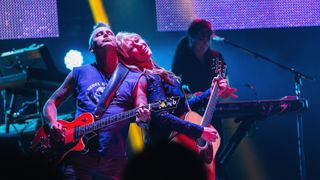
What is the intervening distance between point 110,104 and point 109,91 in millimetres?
100

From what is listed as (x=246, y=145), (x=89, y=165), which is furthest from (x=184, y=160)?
(x=246, y=145)

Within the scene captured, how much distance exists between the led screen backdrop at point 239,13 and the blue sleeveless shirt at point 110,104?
346 cm

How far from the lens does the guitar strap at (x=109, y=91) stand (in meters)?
3.36

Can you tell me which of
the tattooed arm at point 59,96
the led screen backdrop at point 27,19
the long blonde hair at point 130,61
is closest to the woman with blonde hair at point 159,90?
the long blonde hair at point 130,61

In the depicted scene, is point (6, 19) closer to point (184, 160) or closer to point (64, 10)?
point (64, 10)

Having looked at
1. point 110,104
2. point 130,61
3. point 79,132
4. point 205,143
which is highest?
point 130,61

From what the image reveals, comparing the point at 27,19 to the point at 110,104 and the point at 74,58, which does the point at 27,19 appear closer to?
the point at 74,58

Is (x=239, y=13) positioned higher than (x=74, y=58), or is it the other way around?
(x=239, y=13)

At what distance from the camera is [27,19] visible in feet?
21.4

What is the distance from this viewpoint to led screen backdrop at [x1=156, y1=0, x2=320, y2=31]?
6938 mm

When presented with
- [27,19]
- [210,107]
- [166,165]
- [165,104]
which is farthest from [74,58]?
[166,165]

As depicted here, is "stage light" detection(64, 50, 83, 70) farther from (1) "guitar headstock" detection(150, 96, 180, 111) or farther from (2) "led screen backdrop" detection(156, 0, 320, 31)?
(1) "guitar headstock" detection(150, 96, 180, 111)

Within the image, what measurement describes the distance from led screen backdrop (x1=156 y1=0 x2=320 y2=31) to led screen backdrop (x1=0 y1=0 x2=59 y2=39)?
147 centimetres

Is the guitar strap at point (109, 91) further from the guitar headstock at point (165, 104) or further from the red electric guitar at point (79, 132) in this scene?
the guitar headstock at point (165, 104)
